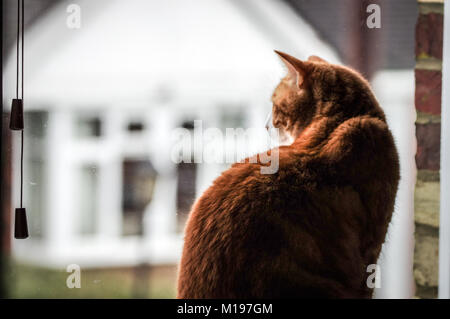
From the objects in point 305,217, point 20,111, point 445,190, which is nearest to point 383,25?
point 445,190

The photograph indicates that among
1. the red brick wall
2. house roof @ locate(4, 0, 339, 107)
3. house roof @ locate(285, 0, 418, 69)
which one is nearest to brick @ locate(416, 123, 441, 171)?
the red brick wall

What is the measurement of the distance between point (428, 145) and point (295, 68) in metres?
0.47

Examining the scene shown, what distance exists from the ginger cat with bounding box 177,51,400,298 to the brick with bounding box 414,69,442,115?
0.84ft

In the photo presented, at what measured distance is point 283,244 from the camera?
855 millimetres

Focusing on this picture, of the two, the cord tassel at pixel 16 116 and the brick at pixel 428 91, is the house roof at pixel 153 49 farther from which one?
the brick at pixel 428 91

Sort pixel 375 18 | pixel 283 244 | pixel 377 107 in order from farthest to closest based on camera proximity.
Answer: pixel 375 18 < pixel 377 107 < pixel 283 244

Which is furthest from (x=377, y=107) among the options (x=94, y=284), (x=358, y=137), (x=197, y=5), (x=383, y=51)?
(x=94, y=284)

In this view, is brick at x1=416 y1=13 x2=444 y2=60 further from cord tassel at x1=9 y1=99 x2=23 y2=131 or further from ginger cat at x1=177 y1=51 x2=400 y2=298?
cord tassel at x1=9 y1=99 x2=23 y2=131

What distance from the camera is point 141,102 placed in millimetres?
1186

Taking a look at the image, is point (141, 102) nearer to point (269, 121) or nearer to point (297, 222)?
point (269, 121)

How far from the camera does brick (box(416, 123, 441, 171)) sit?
1173 millimetres

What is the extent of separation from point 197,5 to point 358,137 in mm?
566

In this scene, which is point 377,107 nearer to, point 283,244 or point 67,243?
point 283,244

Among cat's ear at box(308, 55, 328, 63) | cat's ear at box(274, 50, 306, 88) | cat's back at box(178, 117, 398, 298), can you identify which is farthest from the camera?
cat's ear at box(308, 55, 328, 63)
